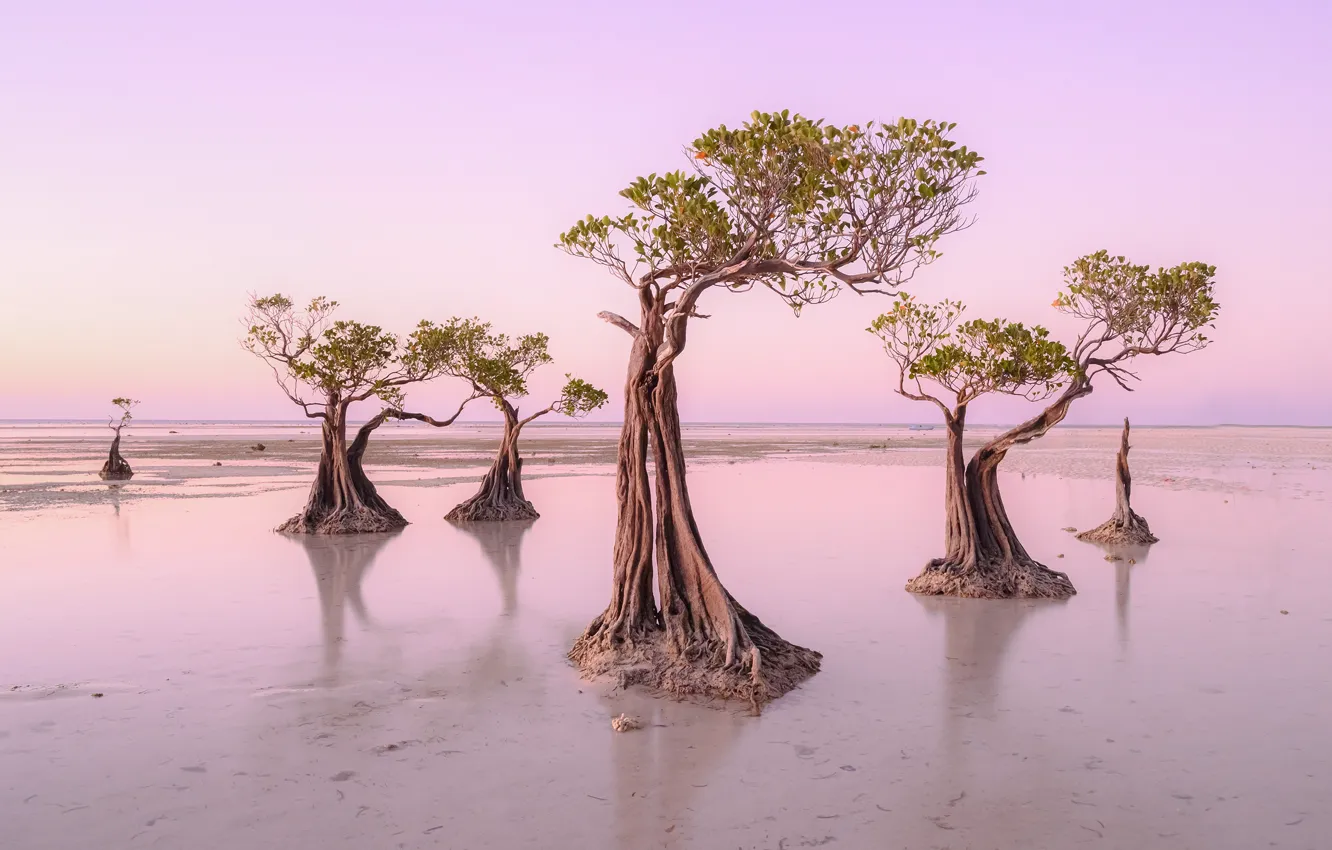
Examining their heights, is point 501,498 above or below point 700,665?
above

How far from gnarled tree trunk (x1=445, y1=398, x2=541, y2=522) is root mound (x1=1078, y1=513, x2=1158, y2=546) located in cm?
1564

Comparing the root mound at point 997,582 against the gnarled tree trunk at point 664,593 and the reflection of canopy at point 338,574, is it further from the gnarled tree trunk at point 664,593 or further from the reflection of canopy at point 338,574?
the reflection of canopy at point 338,574

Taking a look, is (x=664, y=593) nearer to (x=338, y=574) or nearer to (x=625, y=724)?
(x=625, y=724)

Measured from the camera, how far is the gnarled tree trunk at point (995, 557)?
48.5 feet

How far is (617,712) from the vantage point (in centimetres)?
885

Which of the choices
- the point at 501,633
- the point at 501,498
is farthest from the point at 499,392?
the point at 501,633

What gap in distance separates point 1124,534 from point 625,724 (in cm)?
1636

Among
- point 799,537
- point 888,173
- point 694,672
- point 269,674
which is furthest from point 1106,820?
point 799,537

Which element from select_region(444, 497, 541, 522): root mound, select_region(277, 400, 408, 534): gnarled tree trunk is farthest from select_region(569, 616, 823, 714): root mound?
select_region(444, 497, 541, 522): root mound

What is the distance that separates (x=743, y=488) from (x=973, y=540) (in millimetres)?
20113

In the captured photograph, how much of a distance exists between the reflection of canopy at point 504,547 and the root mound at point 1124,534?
14.0m

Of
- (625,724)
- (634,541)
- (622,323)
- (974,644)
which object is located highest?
(622,323)

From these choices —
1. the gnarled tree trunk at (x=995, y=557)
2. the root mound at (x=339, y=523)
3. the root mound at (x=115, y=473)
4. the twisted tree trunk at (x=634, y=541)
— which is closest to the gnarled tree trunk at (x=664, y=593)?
the twisted tree trunk at (x=634, y=541)

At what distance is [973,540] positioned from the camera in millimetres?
15219
